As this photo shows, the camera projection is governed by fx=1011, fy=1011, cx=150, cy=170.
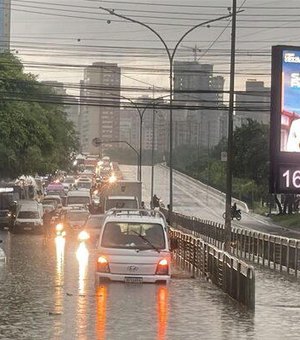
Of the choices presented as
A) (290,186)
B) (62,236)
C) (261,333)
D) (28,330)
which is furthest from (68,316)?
(62,236)

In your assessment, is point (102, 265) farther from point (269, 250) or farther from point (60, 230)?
point (60, 230)

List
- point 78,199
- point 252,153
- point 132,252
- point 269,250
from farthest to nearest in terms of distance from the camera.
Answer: point 252,153, point 78,199, point 269,250, point 132,252

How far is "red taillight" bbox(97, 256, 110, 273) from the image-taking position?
21.9 m

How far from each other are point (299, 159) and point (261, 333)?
1391 centimetres

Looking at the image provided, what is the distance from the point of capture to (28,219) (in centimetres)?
5775

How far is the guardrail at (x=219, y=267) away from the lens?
1919 cm

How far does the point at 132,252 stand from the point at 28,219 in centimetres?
3652

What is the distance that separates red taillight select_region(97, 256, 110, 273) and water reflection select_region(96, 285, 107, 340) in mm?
350

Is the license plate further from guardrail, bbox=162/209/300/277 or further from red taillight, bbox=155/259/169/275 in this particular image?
guardrail, bbox=162/209/300/277

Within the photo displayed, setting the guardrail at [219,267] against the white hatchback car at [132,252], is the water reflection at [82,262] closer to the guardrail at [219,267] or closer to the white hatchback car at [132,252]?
the white hatchback car at [132,252]

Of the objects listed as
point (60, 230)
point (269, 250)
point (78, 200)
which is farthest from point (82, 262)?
point (78, 200)

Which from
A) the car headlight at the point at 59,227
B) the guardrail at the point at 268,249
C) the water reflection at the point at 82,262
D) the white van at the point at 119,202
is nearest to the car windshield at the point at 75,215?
the white van at the point at 119,202

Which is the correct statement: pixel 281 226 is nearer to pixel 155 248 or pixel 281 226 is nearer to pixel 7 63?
pixel 7 63

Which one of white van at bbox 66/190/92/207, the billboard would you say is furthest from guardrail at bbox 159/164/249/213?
the billboard
